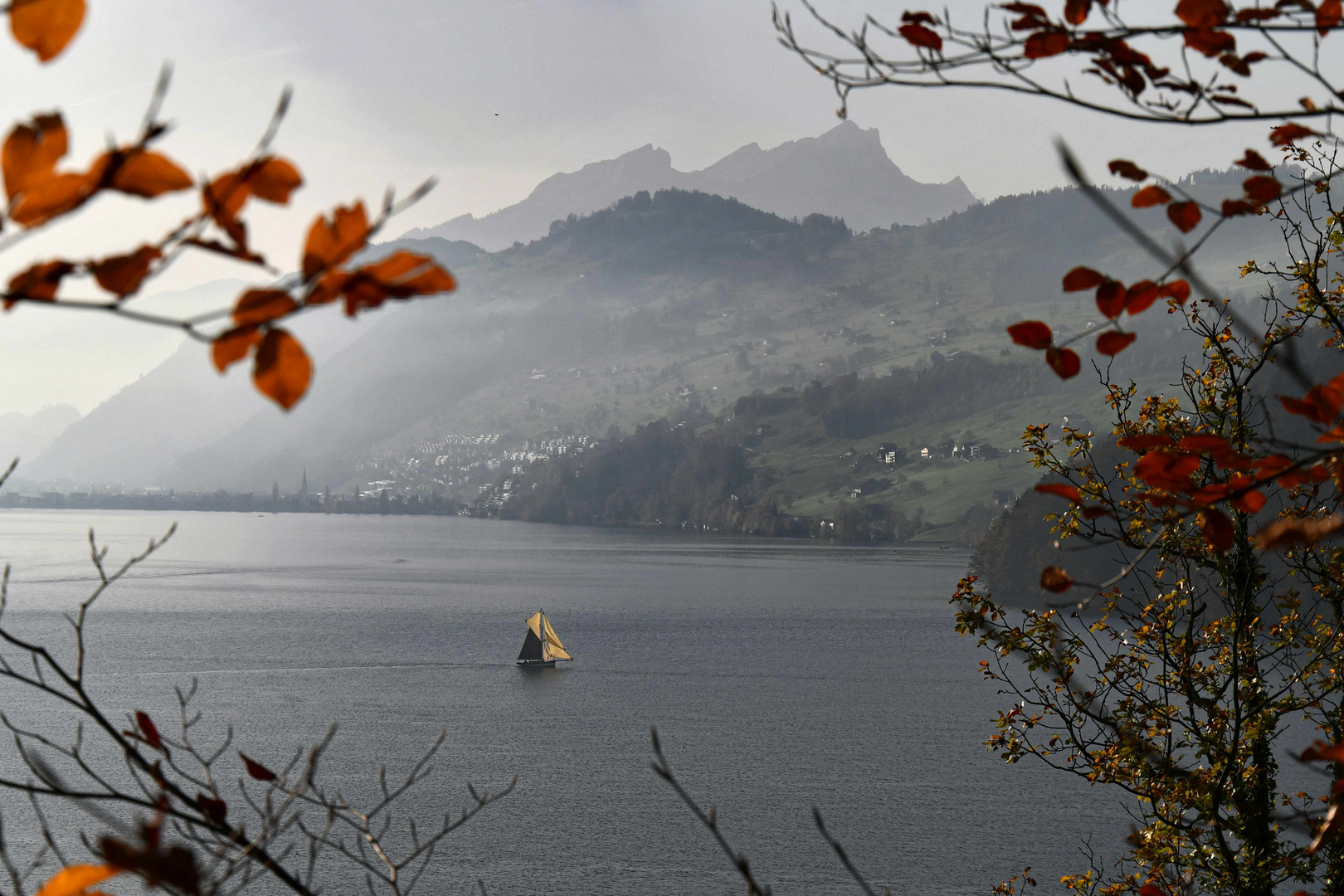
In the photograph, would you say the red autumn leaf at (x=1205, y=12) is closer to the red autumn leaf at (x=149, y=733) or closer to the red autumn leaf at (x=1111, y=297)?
the red autumn leaf at (x=1111, y=297)

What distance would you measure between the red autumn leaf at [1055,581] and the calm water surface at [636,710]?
3500 cm

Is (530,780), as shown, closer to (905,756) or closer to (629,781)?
(629,781)

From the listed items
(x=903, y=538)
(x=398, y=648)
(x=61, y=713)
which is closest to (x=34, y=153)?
(x=61, y=713)

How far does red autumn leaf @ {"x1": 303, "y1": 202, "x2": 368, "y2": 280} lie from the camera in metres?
1.06

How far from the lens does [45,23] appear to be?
39.0 inches

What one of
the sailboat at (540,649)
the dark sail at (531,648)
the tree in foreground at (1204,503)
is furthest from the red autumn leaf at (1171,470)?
the dark sail at (531,648)

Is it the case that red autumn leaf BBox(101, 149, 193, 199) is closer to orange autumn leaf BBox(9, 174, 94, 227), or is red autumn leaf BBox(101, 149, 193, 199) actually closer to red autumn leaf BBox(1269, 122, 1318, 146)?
orange autumn leaf BBox(9, 174, 94, 227)

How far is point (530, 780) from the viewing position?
151ft

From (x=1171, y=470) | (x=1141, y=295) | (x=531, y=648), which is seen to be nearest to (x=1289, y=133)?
(x=1141, y=295)

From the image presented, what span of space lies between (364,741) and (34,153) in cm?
5384

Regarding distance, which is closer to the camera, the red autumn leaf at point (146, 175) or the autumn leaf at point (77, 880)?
the red autumn leaf at point (146, 175)

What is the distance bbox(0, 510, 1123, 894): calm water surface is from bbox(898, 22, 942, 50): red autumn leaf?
35.2 m

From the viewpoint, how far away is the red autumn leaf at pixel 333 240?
41.8 inches

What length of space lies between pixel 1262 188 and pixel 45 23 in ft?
8.39
